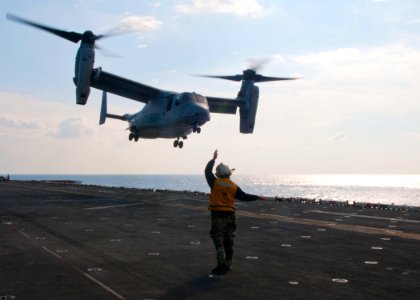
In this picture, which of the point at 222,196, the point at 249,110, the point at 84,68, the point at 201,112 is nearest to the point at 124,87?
the point at 84,68

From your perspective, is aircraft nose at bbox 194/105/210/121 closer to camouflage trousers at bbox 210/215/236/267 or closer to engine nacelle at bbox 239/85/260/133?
engine nacelle at bbox 239/85/260/133

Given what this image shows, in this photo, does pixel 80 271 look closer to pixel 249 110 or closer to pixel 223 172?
pixel 223 172

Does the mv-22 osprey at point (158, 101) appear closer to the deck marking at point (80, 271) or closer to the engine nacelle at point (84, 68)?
the engine nacelle at point (84, 68)

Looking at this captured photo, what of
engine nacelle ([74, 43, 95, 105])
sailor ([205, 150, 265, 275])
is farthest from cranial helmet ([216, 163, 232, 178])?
engine nacelle ([74, 43, 95, 105])

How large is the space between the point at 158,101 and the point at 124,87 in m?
3.33

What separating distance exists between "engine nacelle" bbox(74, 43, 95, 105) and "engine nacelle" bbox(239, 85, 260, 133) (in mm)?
17400

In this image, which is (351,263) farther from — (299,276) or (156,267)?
(156,267)

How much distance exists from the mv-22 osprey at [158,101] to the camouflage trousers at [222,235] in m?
24.1

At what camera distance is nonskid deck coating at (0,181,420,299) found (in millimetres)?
7262

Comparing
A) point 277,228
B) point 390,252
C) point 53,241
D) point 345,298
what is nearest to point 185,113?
point 277,228

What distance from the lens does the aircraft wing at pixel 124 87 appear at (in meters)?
37.4

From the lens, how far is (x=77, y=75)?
32.3 metres

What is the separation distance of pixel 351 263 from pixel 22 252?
313 inches

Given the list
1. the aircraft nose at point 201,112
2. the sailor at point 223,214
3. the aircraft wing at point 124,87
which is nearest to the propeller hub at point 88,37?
the aircraft wing at point 124,87
